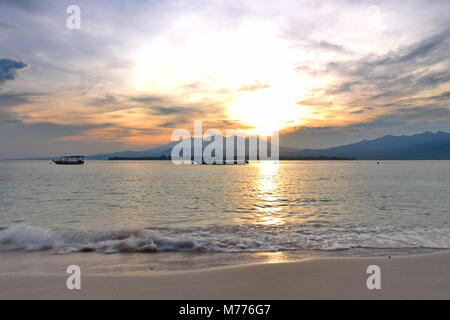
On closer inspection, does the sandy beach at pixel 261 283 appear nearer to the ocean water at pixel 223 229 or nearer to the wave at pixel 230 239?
the ocean water at pixel 223 229

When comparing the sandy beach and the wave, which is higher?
the sandy beach

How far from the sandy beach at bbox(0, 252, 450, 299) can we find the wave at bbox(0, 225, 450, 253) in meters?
2.89

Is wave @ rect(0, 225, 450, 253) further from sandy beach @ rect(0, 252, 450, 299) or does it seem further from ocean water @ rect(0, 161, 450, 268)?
sandy beach @ rect(0, 252, 450, 299)

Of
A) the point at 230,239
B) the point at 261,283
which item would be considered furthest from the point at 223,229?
the point at 261,283

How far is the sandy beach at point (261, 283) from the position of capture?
6418 millimetres

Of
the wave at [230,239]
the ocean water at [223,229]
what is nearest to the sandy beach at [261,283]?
the ocean water at [223,229]

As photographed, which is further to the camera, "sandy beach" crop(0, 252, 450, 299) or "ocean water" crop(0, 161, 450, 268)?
"ocean water" crop(0, 161, 450, 268)

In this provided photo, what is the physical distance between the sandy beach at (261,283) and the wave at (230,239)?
289 centimetres

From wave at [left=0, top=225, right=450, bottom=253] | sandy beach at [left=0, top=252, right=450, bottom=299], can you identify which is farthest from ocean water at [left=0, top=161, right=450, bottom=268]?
sandy beach at [left=0, top=252, right=450, bottom=299]

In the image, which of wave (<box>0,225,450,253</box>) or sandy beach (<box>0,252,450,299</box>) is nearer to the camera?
sandy beach (<box>0,252,450,299</box>)

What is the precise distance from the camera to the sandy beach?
21.1ft

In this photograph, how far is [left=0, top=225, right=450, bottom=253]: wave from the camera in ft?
37.2
